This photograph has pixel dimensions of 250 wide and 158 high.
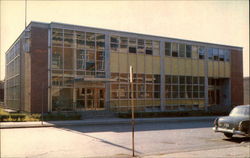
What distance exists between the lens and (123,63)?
105 feet

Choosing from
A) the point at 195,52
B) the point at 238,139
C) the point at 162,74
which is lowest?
the point at 238,139

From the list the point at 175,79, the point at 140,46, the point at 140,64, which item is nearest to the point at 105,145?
the point at 140,64

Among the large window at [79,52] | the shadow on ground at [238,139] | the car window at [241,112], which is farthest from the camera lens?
the large window at [79,52]

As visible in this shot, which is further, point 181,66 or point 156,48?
point 181,66

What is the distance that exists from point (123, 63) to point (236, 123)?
1944cm

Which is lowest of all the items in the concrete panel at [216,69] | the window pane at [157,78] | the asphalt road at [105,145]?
the asphalt road at [105,145]

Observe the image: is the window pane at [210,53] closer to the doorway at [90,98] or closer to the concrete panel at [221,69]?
the concrete panel at [221,69]

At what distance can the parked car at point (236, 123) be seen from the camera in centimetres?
1333

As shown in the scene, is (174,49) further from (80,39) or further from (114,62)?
(80,39)

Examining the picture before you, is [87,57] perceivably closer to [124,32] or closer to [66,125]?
[124,32]

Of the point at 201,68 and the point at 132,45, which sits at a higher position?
the point at 132,45

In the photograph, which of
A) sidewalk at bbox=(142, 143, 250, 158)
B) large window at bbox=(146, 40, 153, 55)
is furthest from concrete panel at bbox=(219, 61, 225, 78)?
sidewalk at bbox=(142, 143, 250, 158)

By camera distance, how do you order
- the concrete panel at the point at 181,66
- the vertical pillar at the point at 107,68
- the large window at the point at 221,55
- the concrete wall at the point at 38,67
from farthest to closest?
1. the large window at the point at 221,55
2. the concrete panel at the point at 181,66
3. the vertical pillar at the point at 107,68
4. the concrete wall at the point at 38,67

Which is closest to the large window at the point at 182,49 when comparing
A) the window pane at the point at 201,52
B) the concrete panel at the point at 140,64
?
the window pane at the point at 201,52
